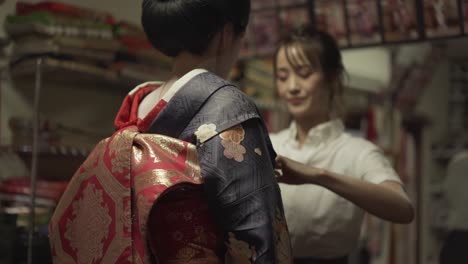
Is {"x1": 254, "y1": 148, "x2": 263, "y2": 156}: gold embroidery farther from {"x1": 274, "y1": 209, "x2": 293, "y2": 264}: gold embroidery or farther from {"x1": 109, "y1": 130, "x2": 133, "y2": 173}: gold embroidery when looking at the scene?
{"x1": 109, "y1": 130, "x2": 133, "y2": 173}: gold embroidery

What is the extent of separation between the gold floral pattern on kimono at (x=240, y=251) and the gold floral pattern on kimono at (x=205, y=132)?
0.64 ft

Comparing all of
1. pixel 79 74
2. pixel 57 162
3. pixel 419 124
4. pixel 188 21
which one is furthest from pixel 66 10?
pixel 419 124

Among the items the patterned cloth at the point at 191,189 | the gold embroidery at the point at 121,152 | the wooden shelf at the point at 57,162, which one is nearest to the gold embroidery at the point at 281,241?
the patterned cloth at the point at 191,189

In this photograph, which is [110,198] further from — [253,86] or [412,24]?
[253,86]

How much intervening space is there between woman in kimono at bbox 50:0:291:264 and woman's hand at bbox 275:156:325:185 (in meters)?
0.23

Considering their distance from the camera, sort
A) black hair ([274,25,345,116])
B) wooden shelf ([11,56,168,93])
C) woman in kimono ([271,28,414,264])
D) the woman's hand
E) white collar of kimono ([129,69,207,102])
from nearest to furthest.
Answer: white collar of kimono ([129,69,207,102]), the woman's hand, woman in kimono ([271,28,414,264]), black hair ([274,25,345,116]), wooden shelf ([11,56,168,93])

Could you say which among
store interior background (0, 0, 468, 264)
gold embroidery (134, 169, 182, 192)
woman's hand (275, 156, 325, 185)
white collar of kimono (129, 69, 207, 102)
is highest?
white collar of kimono (129, 69, 207, 102)

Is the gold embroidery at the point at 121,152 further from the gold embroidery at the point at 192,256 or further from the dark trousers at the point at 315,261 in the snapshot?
the dark trousers at the point at 315,261

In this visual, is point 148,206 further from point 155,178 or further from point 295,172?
point 295,172

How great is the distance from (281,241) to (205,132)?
27 cm

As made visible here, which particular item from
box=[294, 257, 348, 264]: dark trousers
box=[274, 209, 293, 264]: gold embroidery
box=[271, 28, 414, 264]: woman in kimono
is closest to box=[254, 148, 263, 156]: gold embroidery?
box=[274, 209, 293, 264]: gold embroidery

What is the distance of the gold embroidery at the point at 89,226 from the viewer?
1238 mm

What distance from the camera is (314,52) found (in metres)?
2.09

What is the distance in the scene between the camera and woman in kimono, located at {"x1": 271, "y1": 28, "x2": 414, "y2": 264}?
1970mm
